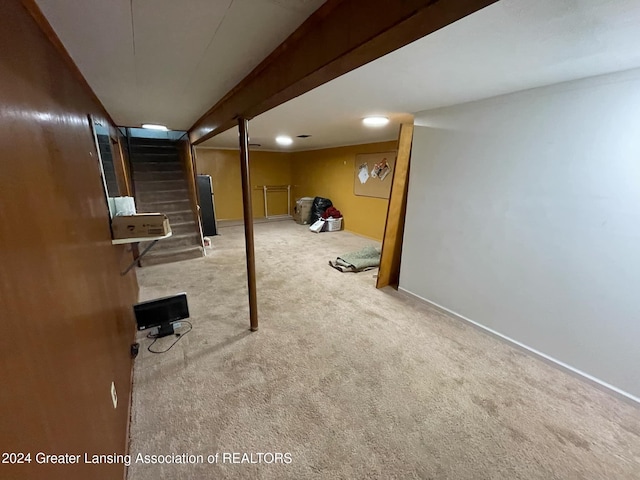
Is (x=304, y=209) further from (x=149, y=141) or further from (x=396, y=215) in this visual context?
(x=396, y=215)

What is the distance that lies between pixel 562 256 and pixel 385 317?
156 cm

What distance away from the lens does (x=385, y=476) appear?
4.37ft

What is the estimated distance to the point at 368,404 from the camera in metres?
1.74

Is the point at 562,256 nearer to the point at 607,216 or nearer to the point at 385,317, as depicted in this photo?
the point at 607,216

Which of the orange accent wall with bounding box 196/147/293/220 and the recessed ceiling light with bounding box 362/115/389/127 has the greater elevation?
the recessed ceiling light with bounding box 362/115/389/127

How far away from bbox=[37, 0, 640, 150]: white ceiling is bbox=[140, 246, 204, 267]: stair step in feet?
8.40

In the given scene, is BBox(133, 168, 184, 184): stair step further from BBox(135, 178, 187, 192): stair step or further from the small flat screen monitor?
the small flat screen monitor

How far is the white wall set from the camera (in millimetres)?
1710

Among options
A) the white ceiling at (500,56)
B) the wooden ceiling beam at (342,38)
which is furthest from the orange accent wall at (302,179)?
the wooden ceiling beam at (342,38)

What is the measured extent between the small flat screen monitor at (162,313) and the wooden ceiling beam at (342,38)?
1850mm

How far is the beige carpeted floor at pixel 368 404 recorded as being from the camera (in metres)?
1.40

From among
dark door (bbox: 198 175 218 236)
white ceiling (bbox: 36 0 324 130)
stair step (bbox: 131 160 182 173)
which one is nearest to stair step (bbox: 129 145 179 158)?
stair step (bbox: 131 160 182 173)

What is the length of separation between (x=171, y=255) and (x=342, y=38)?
437cm

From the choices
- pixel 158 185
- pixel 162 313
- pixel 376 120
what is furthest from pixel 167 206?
pixel 376 120
